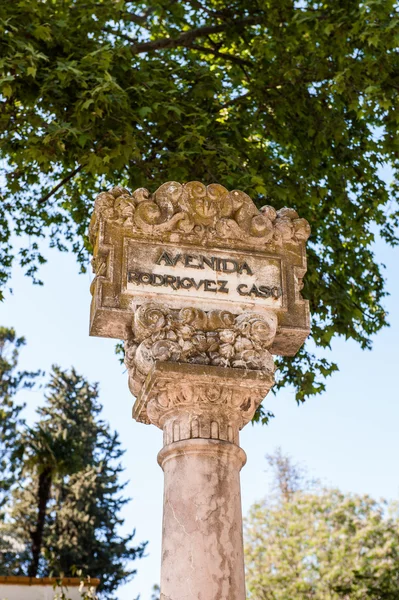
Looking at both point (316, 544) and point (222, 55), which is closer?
point (222, 55)

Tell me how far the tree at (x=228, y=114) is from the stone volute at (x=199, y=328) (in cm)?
337

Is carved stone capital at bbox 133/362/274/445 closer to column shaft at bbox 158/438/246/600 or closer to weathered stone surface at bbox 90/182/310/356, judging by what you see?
column shaft at bbox 158/438/246/600

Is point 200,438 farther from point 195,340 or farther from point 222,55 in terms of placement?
point 222,55

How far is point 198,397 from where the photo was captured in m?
5.00

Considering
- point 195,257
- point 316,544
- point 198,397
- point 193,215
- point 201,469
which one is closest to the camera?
point 201,469

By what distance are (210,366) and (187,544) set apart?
98cm

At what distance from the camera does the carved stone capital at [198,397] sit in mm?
4953

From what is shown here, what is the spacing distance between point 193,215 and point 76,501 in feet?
80.5

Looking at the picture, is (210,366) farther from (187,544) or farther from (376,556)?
(376,556)

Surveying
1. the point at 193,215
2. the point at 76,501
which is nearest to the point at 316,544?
the point at 76,501

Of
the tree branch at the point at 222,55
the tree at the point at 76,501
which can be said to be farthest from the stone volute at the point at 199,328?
the tree at the point at 76,501

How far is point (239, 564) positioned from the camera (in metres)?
4.74

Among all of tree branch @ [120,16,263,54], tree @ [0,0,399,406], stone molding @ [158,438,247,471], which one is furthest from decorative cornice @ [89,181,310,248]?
tree branch @ [120,16,263,54]

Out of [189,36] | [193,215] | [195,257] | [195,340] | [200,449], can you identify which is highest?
[189,36]
